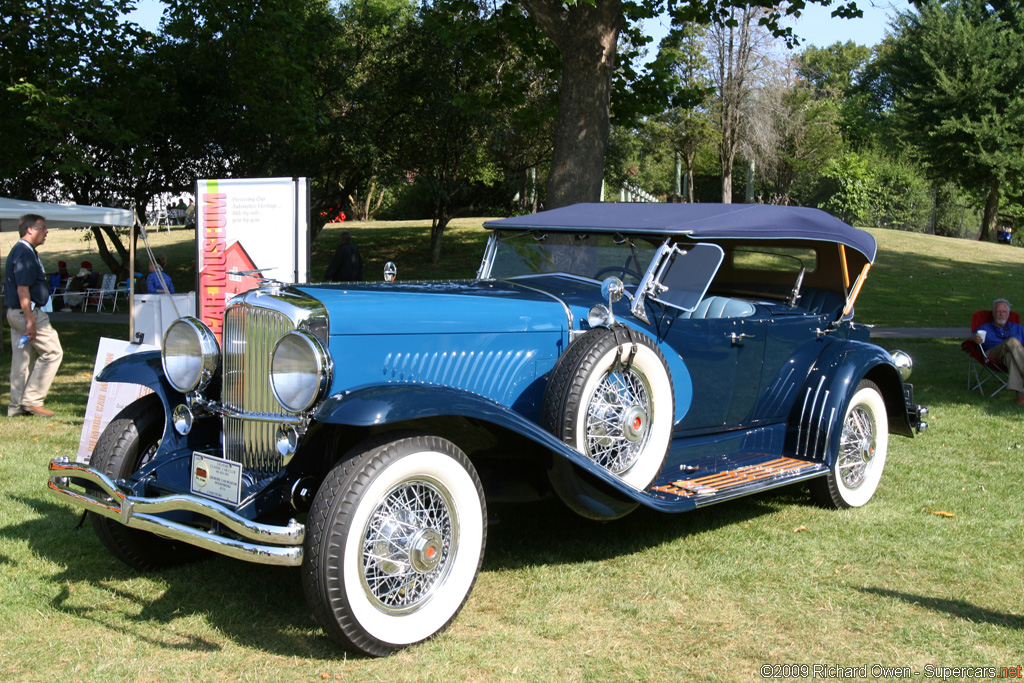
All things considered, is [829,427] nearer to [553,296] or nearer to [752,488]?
[752,488]

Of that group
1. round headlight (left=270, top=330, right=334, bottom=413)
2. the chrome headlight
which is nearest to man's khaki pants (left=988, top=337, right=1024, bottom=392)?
the chrome headlight

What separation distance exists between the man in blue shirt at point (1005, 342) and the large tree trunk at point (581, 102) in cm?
433

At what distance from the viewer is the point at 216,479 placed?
12.0 feet

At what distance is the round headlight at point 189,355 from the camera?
13.3 ft

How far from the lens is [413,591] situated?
138 inches

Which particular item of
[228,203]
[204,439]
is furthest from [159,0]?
[204,439]

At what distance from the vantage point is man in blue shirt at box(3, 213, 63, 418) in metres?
7.62

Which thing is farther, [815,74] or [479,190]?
[815,74]

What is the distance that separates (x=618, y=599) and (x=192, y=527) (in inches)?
74.9

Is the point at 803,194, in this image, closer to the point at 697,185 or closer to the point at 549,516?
the point at 697,185

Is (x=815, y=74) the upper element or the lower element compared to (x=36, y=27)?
upper

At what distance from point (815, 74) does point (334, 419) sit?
225 feet

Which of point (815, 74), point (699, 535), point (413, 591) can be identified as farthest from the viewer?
point (815, 74)

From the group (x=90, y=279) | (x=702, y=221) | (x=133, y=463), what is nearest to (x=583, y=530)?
(x=702, y=221)
